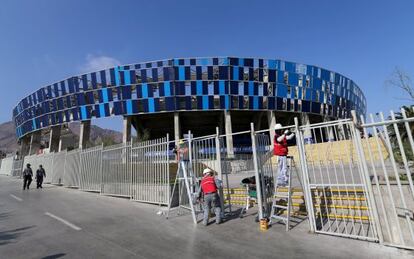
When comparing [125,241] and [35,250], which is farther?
[125,241]

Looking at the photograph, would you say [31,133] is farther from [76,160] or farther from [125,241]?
[125,241]

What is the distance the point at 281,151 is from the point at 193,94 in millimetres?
35699

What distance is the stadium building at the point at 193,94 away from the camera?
137ft

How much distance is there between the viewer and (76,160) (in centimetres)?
1747

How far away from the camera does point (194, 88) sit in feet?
137

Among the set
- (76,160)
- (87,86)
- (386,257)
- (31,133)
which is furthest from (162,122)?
(386,257)

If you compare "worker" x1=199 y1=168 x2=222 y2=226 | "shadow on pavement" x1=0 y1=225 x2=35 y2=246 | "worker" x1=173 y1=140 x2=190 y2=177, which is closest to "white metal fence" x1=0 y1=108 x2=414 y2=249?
"worker" x1=173 y1=140 x2=190 y2=177

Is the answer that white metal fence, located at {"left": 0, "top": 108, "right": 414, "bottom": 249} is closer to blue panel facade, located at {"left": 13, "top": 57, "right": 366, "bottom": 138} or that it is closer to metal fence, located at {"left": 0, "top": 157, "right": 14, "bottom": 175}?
blue panel facade, located at {"left": 13, "top": 57, "right": 366, "bottom": 138}

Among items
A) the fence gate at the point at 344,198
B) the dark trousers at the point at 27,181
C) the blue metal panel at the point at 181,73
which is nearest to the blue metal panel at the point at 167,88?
the blue metal panel at the point at 181,73

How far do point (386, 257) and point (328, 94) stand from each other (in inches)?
1967

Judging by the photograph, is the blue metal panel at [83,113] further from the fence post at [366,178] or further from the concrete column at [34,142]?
the fence post at [366,178]

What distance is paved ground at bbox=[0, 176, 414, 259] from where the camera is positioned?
5.00m

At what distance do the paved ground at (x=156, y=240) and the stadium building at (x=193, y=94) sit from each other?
1198 inches

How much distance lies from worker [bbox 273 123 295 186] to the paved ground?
121 cm
